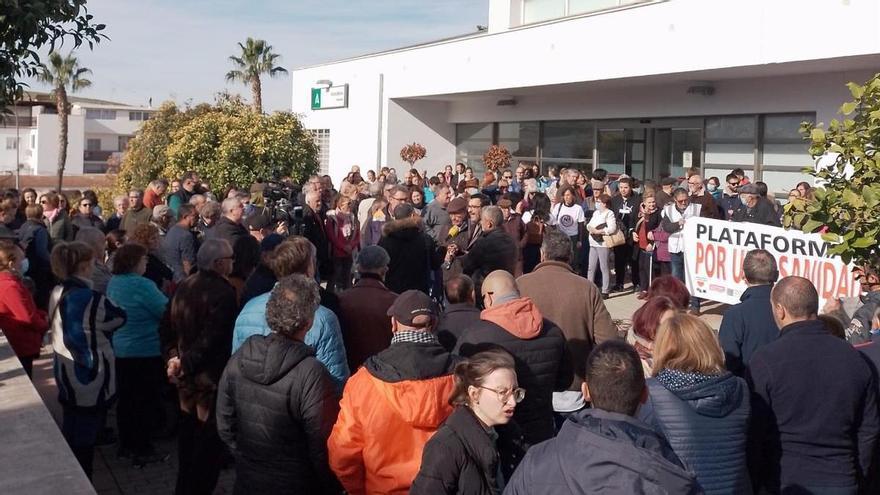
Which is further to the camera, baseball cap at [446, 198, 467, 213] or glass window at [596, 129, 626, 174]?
glass window at [596, 129, 626, 174]

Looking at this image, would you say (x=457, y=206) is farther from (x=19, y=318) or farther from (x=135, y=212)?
(x=19, y=318)

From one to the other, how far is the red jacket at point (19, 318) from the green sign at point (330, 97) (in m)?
21.6

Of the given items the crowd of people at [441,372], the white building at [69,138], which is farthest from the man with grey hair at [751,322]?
the white building at [69,138]

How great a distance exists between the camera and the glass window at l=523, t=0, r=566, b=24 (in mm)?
21172

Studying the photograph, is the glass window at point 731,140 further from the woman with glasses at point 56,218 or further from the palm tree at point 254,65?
the palm tree at point 254,65

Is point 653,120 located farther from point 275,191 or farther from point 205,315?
point 205,315

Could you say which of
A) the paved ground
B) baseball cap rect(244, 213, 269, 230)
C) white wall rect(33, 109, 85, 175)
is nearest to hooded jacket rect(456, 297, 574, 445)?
the paved ground

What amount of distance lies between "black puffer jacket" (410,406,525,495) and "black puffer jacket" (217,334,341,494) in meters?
0.82

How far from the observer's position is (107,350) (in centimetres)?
598

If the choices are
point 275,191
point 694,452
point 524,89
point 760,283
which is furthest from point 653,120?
point 694,452

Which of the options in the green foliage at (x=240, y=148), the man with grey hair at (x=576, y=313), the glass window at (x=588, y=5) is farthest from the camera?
the glass window at (x=588, y=5)

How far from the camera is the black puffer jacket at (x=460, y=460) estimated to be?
3309mm

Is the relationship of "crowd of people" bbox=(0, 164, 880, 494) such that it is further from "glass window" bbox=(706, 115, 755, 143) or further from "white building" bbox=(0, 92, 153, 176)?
"white building" bbox=(0, 92, 153, 176)

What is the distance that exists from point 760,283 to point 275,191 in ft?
20.0
